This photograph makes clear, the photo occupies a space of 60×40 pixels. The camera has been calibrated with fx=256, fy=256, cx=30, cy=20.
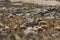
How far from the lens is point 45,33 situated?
569 centimetres

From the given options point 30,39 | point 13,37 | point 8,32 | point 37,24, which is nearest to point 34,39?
point 30,39

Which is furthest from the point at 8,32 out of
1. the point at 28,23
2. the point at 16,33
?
the point at 28,23

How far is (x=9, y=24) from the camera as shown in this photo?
6602 mm

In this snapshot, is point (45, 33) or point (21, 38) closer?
point (21, 38)

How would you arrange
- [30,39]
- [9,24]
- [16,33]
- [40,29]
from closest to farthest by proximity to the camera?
[30,39] → [16,33] → [40,29] → [9,24]

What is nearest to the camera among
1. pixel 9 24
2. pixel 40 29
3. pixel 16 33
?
pixel 16 33

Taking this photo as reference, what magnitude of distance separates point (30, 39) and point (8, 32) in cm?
75

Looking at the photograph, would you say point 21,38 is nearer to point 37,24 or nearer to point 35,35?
point 35,35

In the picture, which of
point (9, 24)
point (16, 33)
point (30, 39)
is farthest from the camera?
point (9, 24)

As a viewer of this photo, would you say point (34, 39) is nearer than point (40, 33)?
Yes

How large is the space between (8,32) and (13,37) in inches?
19.5

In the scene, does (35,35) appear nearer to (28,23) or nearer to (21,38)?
(21,38)

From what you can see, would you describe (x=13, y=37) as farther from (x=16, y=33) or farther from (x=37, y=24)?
(x=37, y=24)

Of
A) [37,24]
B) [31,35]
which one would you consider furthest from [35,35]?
[37,24]
